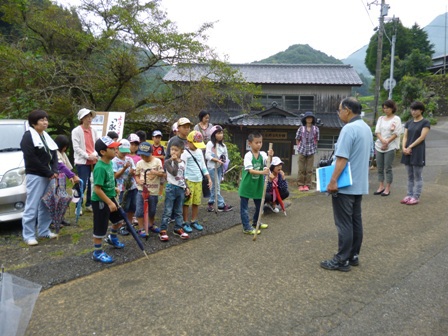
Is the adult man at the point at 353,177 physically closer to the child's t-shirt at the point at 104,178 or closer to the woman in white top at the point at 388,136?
the child's t-shirt at the point at 104,178

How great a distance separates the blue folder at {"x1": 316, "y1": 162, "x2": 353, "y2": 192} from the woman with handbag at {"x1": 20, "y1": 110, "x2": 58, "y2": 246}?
11.3 feet

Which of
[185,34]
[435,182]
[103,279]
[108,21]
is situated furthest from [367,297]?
[108,21]

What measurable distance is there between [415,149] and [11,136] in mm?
7011

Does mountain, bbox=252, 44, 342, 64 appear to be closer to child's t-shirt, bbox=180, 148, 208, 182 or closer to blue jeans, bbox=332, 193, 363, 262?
child's t-shirt, bbox=180, 148, 208, 182

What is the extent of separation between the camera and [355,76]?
19078 mm

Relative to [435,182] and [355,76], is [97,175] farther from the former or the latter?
[355,76]

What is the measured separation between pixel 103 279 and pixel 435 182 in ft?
26.3

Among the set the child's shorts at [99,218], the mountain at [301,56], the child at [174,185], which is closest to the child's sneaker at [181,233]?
the child at [174,185]

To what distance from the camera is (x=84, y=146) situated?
5.21 m

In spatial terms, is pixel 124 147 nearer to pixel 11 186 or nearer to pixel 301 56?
pixel 11 186

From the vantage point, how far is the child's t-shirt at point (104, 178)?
3549 millimetres

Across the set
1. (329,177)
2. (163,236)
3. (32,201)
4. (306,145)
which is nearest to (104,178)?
(163,236)

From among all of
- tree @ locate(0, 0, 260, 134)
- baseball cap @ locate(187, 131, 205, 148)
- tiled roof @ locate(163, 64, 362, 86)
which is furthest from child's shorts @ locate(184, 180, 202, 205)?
tiled roof @ locate(163, 64, 362, 86)

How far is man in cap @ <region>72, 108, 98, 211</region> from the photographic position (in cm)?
515
